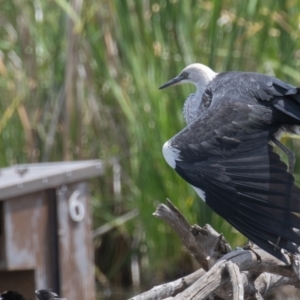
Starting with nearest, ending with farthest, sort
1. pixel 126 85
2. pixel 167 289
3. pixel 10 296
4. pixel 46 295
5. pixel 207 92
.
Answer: pixel 46 295 → pixel 10 296 → pixel 167 289 → pixel 207 92 → pixel 126 85

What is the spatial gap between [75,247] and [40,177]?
405 millimetres

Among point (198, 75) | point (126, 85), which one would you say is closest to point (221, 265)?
point (198, 75)

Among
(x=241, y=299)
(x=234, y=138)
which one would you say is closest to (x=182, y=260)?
(x=234, y=138)

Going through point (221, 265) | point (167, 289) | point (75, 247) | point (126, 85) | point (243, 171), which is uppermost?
point (126, 85)

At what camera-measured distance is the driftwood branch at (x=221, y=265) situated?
2592mm

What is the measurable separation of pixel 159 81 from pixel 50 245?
1353 mm

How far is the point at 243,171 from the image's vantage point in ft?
9.94

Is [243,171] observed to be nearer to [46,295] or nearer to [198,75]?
[46,295]

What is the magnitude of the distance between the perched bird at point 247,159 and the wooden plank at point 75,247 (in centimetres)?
92

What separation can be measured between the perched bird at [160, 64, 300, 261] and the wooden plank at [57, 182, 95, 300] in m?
0.92

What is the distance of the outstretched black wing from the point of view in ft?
9.21

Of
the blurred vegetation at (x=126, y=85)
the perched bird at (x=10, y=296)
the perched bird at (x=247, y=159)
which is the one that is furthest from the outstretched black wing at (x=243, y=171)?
the blurred vegetation at (x=126, y=85)

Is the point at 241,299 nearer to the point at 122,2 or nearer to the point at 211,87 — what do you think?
the point at 211,87

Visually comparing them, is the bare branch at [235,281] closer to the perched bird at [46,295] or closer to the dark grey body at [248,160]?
the dark grey body at [248,160]
